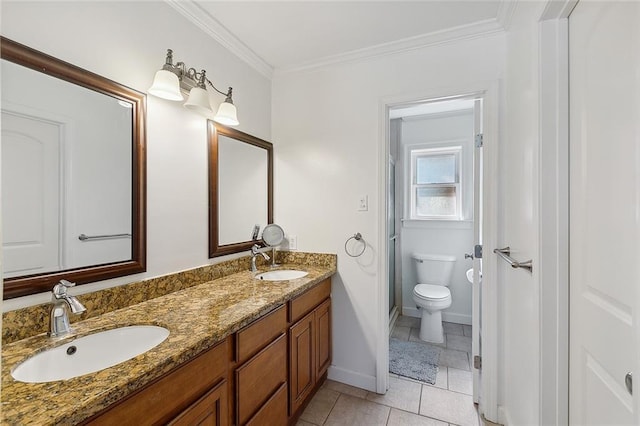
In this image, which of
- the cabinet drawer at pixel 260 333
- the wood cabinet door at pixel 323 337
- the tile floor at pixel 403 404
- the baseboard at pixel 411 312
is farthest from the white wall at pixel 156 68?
the baseboard at pixel 411 312

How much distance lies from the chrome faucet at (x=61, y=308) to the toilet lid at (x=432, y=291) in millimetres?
2505

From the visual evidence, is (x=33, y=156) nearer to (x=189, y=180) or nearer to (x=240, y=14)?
(x=189, y=180)

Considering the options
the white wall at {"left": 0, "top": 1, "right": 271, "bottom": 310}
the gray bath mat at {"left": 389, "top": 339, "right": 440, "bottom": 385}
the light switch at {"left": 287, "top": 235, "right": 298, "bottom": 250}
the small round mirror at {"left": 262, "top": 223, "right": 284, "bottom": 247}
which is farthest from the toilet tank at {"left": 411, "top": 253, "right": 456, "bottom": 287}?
the white wall at {"left": 0, "top": 1, "right": 271, "bottom": 310}

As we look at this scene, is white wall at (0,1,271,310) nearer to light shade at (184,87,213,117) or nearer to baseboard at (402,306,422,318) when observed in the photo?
light shade at (184,87,213,117)

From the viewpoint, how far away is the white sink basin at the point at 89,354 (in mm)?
921

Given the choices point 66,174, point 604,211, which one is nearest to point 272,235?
point 66,174

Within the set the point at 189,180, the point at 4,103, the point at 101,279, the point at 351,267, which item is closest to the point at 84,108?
the point at 4,103

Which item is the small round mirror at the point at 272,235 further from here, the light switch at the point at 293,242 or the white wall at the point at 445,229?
the white wall at the point at 445,229

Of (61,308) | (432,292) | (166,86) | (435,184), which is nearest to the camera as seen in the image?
(61,308)

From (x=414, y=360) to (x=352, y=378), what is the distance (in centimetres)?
62

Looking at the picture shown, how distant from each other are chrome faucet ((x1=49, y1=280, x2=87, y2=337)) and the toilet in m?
2.51

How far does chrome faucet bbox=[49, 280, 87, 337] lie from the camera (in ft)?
3.38

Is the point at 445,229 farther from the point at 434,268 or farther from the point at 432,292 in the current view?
the point at 432,292

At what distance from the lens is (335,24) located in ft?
5.99
